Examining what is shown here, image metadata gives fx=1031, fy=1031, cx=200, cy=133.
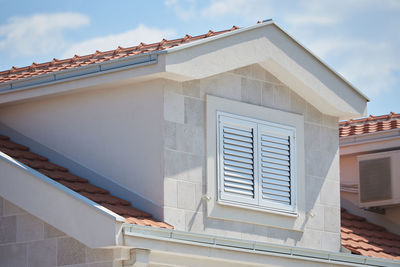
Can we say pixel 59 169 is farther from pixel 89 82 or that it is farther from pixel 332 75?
pixel 332 75

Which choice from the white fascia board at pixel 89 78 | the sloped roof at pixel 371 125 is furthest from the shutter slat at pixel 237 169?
the sloped roof at pixel 371 125

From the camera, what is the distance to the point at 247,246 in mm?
13352

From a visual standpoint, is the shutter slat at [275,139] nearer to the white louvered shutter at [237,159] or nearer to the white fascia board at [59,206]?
the white louvered shutter at [237,159]

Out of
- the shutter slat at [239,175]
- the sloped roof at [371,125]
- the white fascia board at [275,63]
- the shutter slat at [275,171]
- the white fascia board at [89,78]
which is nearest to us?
the white fascia board at [89,78]

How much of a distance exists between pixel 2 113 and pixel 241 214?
4.04m

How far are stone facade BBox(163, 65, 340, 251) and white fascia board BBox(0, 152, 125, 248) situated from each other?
170 cm

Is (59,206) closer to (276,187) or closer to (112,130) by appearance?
(112,130)

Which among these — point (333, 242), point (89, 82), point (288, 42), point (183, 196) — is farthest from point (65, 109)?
point (333, 242)

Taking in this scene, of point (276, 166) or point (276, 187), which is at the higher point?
point (276, 166)

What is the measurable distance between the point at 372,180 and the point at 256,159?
4.45m

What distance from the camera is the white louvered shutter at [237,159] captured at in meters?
14.7

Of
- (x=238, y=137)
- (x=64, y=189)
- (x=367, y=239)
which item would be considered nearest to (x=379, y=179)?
(x=367, y=239)

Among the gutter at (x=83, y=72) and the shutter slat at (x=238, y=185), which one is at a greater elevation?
the gutter at (x=83, y=72)

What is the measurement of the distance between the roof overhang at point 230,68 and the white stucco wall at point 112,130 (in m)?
0.27
